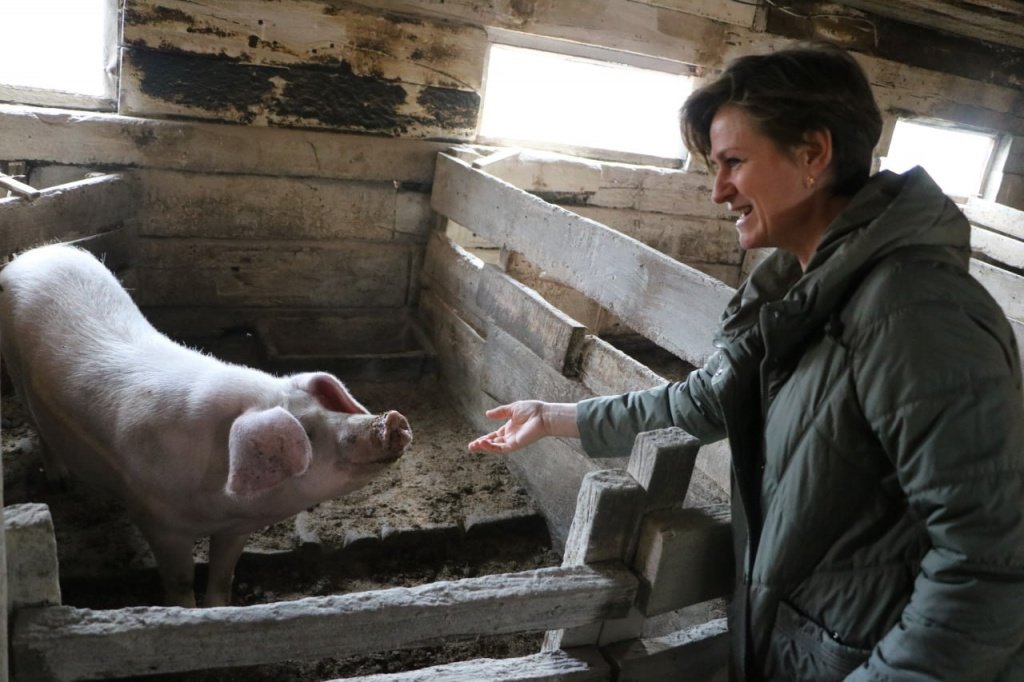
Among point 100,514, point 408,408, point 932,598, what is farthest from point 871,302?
point 408,408

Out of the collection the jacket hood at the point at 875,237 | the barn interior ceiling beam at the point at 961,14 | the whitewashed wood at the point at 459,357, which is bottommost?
the whitewashed wood at the point at 459,357

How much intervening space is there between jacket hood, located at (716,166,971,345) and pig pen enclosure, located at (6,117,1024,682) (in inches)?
18.6

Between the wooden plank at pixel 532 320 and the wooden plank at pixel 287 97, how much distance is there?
1.13 m

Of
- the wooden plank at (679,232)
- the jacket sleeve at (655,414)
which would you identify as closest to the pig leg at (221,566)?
the jacket sleeve at (655,414)

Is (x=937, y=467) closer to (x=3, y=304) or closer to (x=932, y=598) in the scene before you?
(x=932, y=598)

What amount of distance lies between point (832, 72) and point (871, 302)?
0.45 meters

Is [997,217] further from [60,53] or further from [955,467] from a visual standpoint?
[60,53]

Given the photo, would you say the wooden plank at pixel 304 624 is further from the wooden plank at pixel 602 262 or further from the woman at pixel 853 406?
the wooden plank at pixel 602 262

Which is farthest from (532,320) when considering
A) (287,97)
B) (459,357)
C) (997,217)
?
(997,217)

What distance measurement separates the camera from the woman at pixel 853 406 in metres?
1.10

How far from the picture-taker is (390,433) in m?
2.49

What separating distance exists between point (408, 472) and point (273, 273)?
1.57 metres

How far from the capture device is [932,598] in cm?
114

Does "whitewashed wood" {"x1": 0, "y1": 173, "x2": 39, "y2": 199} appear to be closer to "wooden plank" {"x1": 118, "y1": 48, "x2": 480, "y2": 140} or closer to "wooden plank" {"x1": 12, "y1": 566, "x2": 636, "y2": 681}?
"wooden plank" {"x1": 118, "y1": 48, "x2": 480, "y2": 140}
